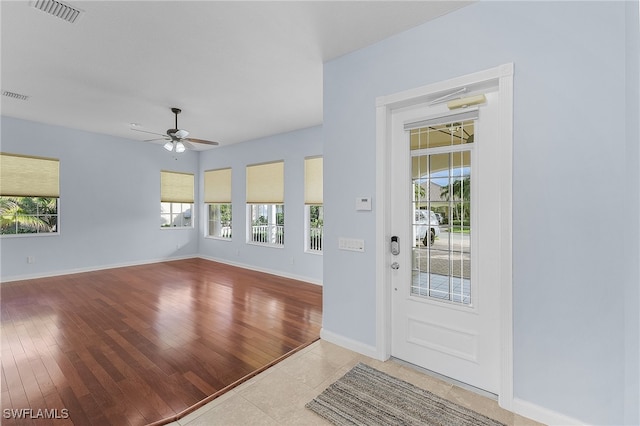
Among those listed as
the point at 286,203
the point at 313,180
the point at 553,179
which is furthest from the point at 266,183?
the point at 553,179

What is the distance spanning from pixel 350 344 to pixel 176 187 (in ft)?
21.3

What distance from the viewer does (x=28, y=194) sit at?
5312 millimetres

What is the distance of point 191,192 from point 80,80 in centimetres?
447

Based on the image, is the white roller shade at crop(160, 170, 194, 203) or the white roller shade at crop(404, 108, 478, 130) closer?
the white roller shade at crop(404, 108, 478, 130)

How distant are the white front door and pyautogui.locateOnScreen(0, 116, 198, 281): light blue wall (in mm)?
6463

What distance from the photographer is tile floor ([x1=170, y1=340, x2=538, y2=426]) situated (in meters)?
1.90

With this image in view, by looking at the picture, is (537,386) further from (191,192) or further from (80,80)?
(191,192)

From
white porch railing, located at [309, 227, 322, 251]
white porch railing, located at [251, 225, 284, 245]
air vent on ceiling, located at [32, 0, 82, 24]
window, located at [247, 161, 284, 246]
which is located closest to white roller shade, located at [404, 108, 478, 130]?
air vent on ceiling, located at [32, 0, 82, 24]

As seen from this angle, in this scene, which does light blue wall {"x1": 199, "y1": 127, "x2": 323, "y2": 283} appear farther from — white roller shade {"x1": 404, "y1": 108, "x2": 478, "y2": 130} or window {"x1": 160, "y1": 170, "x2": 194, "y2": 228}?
white roller shade {"x1": 404, "y1": 108, "x2": 478, "y2": 130}

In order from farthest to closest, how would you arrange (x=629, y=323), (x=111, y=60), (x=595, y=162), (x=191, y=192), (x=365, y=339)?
(x=191, y=192) < (x=111, y=60) < (x=365, y=339) < (x=595, y=162) < (x=629, y=323)

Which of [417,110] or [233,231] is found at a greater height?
[417,110]

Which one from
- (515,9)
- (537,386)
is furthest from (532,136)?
(537,386)

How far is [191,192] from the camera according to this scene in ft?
25.7

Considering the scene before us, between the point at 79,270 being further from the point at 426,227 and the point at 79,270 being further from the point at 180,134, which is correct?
the point at 426,227
